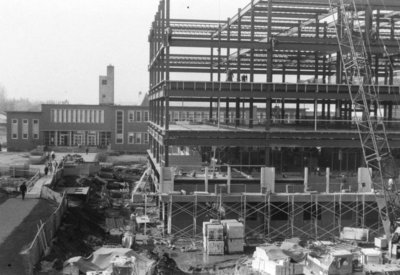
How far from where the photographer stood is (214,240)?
101 feet

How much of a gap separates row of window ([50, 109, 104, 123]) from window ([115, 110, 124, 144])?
2.39 metres

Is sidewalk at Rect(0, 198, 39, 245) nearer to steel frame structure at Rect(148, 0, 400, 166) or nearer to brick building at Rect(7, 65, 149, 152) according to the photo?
steel frame structure at Rect(148, 0, 400, 166)

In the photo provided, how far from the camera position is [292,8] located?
144 ft

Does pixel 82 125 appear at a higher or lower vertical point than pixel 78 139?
higher

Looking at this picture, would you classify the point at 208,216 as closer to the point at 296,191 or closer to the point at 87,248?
the point at 296,191

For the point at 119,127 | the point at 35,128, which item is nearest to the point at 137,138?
the point at 119,127

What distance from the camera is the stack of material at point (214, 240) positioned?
101 ft

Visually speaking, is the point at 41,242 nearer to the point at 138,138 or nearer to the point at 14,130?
the point at 138,138

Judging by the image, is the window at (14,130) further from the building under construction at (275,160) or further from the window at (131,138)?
the building under construction at (275,160)

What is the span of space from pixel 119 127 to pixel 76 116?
6582mm

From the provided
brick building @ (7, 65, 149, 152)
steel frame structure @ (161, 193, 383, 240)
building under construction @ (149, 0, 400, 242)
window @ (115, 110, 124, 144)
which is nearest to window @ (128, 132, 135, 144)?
brick building @ (7, 65, 149, 152)

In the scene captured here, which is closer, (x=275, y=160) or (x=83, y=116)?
(x=275, y=160)

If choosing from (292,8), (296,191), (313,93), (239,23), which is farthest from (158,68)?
(296,191)

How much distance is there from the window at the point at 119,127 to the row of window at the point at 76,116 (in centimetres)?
239
